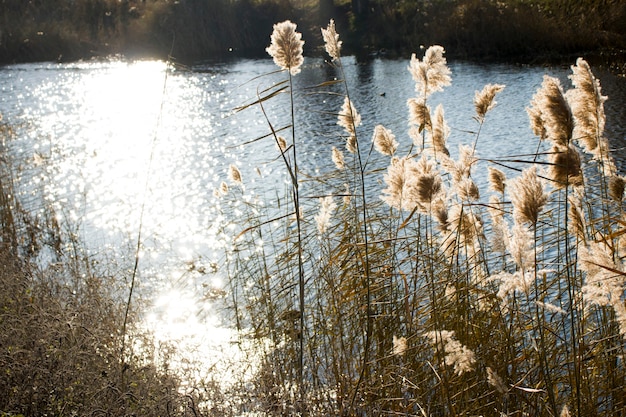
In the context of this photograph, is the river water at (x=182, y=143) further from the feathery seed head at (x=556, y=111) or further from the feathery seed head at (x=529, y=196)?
the feathery seed head at (x=529, y=196)

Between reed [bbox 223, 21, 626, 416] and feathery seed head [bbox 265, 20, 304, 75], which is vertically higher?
feathery seed head [bbox 265, 20, 304, 75]

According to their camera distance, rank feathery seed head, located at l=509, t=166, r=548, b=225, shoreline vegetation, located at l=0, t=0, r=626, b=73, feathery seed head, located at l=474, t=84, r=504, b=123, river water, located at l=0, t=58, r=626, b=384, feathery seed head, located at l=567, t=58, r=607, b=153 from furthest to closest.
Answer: shoreline vegetation, located at l=0, t=0, r=626, b=73
river water, located at l=0, t=58, r=626, b=384
feathery seed head, located at l=474, t=84, r=504, b=123
feathery seed head, located at l=567, t=58, r=607, b=153
feathery seed head, located at l=509, t=166, r=548, b=225

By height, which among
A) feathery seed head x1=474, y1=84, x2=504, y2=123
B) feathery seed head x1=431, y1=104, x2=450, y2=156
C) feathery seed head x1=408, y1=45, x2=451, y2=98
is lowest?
feathery seed head x1=431, y1=104, x2=450, y2=156

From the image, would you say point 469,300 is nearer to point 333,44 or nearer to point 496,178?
point 496,178

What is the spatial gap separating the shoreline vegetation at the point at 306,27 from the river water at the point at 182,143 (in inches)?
80.1

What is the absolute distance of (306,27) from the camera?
88.6ft

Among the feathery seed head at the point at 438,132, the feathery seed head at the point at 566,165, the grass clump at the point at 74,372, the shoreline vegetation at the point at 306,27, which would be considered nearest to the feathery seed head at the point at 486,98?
the feathery seed head at the point at 438,132

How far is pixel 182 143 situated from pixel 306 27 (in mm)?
14429

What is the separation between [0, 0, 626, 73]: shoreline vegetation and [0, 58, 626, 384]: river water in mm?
2035

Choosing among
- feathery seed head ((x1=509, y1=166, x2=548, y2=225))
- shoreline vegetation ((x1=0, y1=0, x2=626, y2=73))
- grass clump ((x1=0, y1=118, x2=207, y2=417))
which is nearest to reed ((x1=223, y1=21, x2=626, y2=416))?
feathery seed head ((x1=509, y1=166, x2=548, y2=225))

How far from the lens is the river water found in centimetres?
747

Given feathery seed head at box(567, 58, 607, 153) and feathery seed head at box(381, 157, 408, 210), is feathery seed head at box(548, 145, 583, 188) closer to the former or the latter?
feathery seed head at box(567, 58, 607, 153)

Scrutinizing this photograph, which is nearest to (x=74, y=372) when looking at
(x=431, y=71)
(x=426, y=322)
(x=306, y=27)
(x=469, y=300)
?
(x=426, y=322)

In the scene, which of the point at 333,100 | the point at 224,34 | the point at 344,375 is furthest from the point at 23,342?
the point at 224,34
